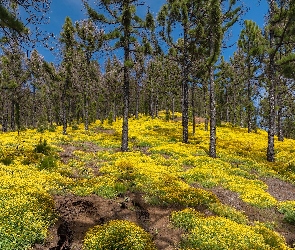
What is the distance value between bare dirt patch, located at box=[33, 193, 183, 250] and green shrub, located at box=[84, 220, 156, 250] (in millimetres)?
483

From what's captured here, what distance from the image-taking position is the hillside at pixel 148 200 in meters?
10.5

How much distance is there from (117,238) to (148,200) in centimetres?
408

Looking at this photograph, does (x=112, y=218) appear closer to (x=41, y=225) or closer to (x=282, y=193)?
(x=41, y=225)

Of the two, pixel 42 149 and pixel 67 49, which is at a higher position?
pixel 67 49

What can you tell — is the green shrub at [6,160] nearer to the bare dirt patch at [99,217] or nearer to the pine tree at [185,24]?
the bare dirt patch at [99,217]

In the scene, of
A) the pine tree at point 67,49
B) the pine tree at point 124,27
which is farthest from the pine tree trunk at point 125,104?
the pine tree at point 67,49

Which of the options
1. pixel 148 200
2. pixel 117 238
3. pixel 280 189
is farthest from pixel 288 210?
pixel 117 238

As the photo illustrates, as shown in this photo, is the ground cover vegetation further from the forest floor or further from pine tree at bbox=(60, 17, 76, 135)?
pine tree at bbox=(60, 17, 76, 135)

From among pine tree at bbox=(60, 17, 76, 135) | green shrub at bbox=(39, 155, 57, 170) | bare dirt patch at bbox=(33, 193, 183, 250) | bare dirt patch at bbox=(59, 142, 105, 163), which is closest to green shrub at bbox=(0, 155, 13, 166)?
green shrub at bbox=(39, 155, 57, 170)

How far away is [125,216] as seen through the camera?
12258mm

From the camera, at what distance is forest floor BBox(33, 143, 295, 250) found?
10.5 m

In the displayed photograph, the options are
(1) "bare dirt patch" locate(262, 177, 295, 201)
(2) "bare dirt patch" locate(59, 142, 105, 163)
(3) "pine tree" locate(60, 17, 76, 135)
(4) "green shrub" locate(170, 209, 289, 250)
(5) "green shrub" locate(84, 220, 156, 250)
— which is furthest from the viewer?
(3) "pine tree" locate(60, 17, 76, 135)

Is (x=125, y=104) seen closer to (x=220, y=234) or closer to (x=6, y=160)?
(x=6, y=160)

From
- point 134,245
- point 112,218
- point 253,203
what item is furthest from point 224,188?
point 134,245
